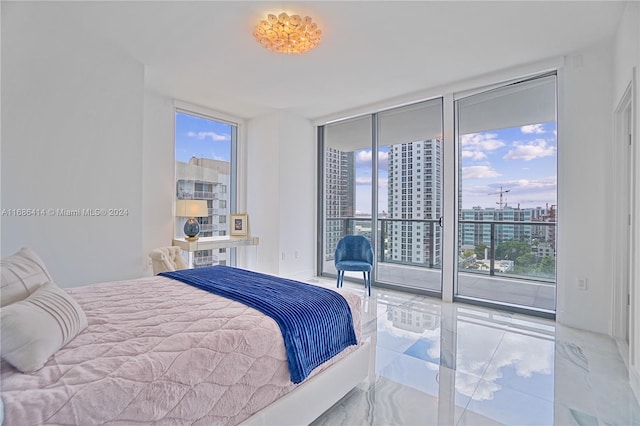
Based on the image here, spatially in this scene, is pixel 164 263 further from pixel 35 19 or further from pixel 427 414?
pixel 427 414

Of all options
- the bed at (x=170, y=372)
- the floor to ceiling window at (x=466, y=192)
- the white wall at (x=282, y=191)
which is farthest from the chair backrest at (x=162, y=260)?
the floor to ceiling window at (x=466, y=192)

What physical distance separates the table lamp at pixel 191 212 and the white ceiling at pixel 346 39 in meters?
1.42

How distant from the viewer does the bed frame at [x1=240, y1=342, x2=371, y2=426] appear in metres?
1.36

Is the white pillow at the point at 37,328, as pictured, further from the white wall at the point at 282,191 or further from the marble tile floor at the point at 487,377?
the white wall at the point at 282,191

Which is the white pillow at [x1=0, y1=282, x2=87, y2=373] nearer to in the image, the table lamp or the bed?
the bed

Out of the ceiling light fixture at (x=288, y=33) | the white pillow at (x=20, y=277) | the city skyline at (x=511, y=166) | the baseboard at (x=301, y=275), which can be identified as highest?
the ceiling light fixture at (x=288, y=33)

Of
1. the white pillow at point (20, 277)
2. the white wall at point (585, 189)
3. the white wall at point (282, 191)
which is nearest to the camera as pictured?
the white pillow at point (20, 277)

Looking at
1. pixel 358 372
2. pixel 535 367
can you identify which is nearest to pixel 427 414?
pixel 358 372

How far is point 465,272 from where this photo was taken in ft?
12.7

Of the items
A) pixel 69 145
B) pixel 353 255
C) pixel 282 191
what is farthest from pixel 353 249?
pixel 69 145

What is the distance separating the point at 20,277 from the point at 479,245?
4.15 meters

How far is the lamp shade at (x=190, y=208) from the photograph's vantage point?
3936mm

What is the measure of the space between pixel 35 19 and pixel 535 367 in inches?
182

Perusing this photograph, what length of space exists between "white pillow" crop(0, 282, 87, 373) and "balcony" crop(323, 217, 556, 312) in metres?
3.80
